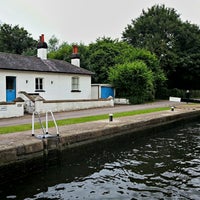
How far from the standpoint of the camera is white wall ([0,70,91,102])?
22.0m

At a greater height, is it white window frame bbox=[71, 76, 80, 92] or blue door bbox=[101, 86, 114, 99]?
white window frame bbox=[71, 76, 80, 92]

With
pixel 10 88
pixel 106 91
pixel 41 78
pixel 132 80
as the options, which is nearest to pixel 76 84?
pixel 106 91

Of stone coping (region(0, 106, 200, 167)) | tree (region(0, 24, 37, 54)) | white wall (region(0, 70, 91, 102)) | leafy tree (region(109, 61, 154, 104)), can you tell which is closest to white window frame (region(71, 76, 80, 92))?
white wall (region(0, 70, 91, 102))

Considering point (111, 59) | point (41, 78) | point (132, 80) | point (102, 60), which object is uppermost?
point (111, 59)

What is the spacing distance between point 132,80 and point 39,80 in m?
10.9

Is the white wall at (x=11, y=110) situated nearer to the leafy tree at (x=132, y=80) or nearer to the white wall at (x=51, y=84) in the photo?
the white wall at (x=51, y=84)

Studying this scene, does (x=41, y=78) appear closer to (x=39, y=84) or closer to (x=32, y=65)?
(x=39, y=84)

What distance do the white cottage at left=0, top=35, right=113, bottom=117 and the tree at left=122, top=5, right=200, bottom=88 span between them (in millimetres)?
17643

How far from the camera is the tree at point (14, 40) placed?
5272cm

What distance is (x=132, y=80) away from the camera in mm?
30766

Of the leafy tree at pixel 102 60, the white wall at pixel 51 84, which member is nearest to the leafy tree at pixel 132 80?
the leafy tree at pixel 102 60

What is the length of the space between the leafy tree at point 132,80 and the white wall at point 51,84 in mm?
3667

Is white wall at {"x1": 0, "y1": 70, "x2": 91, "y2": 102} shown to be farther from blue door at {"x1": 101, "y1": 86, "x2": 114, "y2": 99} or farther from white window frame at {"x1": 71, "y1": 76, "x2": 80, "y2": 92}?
blue door at {"x1": 101, "y1": 86, "x2": 114, "y2": 99}

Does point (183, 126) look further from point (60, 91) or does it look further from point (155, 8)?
point (155, 8)
